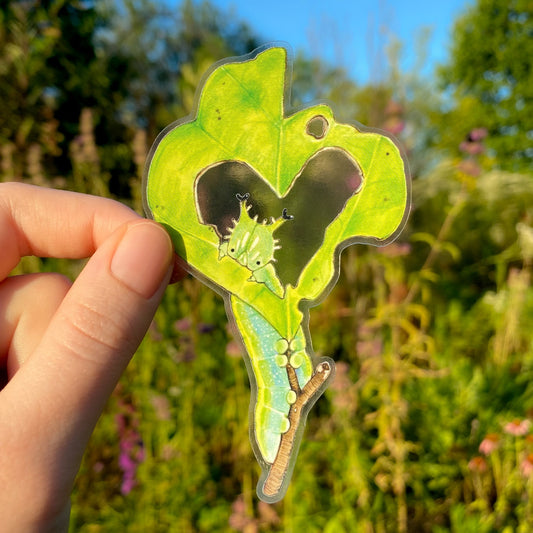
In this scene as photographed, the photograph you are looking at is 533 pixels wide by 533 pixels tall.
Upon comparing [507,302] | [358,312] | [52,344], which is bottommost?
[52,344]

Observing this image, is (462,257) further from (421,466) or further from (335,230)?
(335,230)

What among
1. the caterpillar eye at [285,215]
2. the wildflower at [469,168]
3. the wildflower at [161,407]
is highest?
the wildflower at [469,168]

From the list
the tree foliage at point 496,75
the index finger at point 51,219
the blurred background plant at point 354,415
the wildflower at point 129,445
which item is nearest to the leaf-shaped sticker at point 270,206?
the index finger at point 51,219

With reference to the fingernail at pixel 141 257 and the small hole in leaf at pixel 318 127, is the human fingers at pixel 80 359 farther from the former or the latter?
the small hole in leaf at pixel 318 127

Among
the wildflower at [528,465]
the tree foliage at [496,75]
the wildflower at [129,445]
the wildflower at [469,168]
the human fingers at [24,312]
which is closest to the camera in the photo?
the human fingers at [24,312]

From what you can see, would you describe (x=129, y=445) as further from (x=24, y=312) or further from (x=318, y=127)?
(x=318, y=127)

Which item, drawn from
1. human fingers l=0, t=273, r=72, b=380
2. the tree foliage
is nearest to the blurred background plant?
human fingers l=0, t=273, r=72, b=380

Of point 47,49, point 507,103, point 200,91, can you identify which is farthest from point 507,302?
point 507,103
